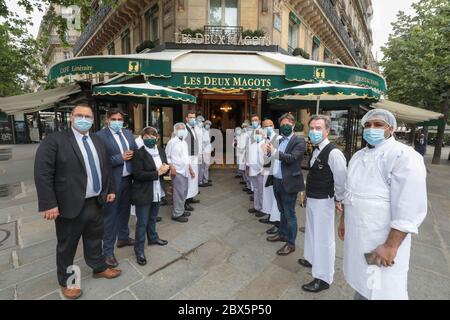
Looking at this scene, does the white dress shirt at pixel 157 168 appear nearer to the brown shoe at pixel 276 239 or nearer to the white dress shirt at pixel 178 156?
Answer: the white dress shirt at pixel 178 156

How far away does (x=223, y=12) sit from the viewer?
394 inches

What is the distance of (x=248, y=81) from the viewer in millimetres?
6684

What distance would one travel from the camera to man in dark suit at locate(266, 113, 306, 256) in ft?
11.9

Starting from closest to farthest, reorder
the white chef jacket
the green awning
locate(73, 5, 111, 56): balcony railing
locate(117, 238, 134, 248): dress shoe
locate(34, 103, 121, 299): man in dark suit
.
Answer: the white chef jacket → locate(34, 103, 121, 299): man in dark suit → locate(117, 238, 134, 248): dress shoe → the green awning → locate(73, 5, 111, 56): balcony railing

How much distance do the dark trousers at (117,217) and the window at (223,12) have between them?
8781 millimetres

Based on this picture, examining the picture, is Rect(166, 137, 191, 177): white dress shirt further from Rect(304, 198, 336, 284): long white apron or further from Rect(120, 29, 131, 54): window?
Rect(120, 29, 131, 54): window

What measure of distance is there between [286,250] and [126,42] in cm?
1468

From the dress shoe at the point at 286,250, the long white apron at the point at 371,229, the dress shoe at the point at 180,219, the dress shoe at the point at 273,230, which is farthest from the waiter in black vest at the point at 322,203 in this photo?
the dress shoe at the point at 180,219

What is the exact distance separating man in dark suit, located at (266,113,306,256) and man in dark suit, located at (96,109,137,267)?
211 cm

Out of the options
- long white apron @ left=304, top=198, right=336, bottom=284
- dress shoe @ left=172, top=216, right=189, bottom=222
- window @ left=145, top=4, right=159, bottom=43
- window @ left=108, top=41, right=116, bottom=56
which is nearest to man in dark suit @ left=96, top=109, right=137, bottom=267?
dress shoe @ left=172, top=216, right=189, bottom=222

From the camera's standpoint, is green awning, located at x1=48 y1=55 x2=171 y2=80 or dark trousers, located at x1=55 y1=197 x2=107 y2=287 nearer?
dark trousers, located at x1=55 y1=197 x2=107 y2=287

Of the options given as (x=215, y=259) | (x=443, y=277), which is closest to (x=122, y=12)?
(x=215, y=259)

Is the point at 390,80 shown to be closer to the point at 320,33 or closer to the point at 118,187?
the point at 320,33

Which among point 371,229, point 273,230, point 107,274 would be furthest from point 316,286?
point 107,274
